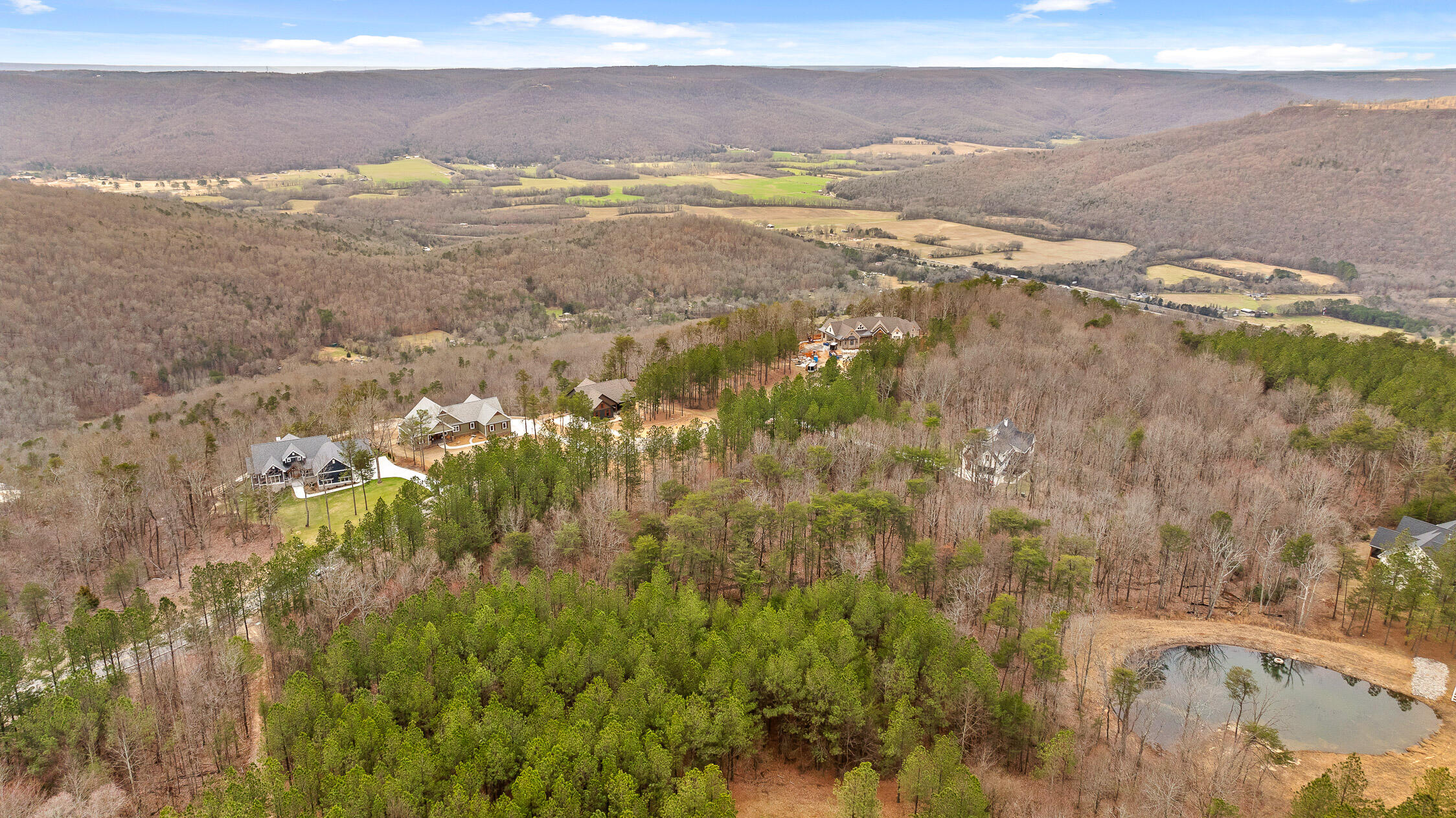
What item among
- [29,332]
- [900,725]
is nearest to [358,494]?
[900,725]

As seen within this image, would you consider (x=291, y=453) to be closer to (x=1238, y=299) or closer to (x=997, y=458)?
(x=997, y=458)

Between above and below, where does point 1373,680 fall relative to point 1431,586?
below

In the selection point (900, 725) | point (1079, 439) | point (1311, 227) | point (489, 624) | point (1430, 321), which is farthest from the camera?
point (1311, 227)

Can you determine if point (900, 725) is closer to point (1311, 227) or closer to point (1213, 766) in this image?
point (1213, 766)

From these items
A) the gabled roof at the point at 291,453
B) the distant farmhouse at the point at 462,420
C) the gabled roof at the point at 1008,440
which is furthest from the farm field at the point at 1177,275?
the gabled roof at the point at 291,453

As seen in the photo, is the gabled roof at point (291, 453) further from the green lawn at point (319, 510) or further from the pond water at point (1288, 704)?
the pond water at point (1288, 704)
